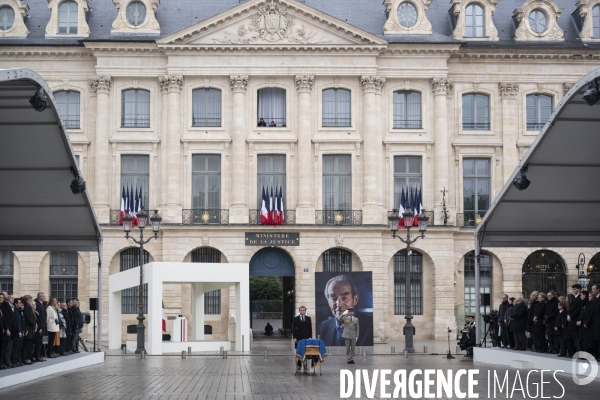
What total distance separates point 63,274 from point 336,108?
47.1 feet

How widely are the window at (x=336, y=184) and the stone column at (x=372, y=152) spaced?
0.87 metres

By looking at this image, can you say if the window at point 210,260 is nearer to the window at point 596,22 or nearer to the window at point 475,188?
the window at point 475,188

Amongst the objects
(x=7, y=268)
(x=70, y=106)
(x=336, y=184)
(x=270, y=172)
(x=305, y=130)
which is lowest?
(x=7, y=268)

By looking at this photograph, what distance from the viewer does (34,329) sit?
23.6 m

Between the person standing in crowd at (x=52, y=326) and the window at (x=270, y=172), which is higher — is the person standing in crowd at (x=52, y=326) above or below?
below

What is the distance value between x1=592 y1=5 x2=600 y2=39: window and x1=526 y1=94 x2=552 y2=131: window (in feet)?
12.4

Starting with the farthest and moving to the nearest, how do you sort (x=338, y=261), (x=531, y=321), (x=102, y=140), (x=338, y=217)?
(x=338, y=261)
(x=102, y=140)
(x=338, y=217)
(x=531, y=321)

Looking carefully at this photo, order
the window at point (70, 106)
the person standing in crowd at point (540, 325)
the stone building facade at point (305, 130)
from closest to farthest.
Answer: the person standing in crowd at point (540, 325) < the stone building facade at point (305, 130) < the window at point (70, 106)

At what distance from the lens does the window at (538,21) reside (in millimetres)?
49562

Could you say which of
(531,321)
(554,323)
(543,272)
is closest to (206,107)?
(543,272)

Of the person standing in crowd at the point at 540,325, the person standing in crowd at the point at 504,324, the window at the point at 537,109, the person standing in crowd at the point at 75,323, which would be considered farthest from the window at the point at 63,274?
the person standing in crowd at the point at 540,325

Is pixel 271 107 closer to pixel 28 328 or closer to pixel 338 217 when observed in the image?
pixel 338 217

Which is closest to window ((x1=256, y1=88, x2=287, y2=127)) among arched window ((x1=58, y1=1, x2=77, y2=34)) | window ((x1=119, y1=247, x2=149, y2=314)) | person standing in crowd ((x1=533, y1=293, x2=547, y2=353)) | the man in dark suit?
window ((x1=119, y1=247, x2=149, y2=314))

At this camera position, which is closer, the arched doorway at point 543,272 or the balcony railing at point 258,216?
the balcony railing at point 258,216
